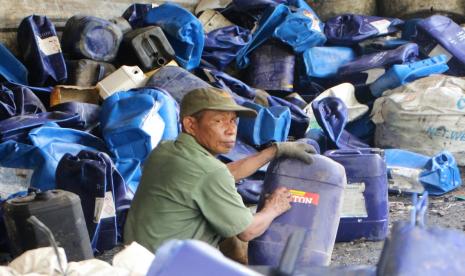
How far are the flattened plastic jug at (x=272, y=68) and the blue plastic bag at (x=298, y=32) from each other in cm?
10

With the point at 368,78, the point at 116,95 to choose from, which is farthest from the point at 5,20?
the point at 368,78

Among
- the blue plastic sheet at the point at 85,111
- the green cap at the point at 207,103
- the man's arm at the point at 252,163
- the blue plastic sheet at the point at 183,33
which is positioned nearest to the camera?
the green cap at the point at 207,103

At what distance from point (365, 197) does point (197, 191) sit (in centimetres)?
153

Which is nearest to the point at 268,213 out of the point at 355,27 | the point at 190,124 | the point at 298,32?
the point at 190,124

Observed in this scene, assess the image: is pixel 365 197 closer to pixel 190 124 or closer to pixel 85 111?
Answer: pixel 190 124

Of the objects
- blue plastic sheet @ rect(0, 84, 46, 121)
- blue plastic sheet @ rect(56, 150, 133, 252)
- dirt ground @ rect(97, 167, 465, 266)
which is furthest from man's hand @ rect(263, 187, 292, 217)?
blue plastic sheet @ rect(0, 84, 46, 121)

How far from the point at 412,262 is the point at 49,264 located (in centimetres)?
85

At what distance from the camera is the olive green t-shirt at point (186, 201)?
2.76 meters

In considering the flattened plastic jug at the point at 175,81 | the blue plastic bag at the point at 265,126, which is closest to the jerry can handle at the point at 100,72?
the flattened plastic jug at the point at 175,81

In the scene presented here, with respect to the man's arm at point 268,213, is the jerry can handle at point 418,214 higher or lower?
higher

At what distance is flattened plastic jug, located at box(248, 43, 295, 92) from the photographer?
6.18m

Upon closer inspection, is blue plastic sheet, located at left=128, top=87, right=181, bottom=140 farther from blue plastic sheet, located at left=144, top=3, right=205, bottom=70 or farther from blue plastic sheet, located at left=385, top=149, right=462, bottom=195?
blue plastic sheet, located at left=385, top=149, right=462, bottom=195

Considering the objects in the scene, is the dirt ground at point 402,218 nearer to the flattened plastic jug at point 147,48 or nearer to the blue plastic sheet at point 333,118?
the blue plastic sheet at point 333,118

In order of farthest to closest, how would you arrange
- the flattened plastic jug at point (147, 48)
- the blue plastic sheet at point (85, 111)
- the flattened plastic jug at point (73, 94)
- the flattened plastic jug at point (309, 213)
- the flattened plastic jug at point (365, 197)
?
the flattened plastic jug at point (147, 48) → the flattened plastic jug at point (73, 94) → the blue plastic sheet at point (85, 111) → the flattened plastic jug at point (365, 197) → the flattened plastic jug at point (309, 213)
